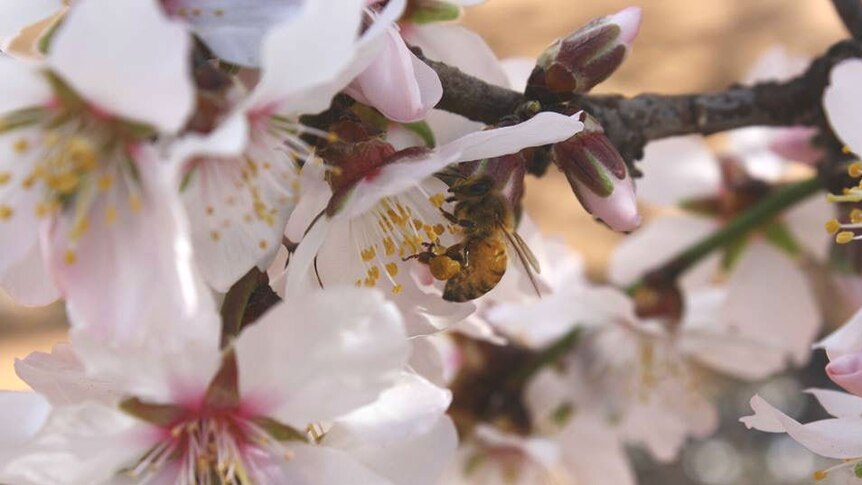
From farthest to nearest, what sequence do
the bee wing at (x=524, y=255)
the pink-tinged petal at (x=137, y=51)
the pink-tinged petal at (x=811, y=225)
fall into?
the pink-tinged petal at (x=811, y=225)
the bee wing at (x=524, y=255)
the pink-tinged petal at (x=137, y=51)

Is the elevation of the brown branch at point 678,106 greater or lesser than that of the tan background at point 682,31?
greater

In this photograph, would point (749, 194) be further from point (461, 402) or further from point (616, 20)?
point (616, 20)

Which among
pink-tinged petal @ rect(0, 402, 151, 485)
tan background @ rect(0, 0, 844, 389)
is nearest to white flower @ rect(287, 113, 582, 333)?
pink-tinged petal @ rect(0, 402, 151, 485)

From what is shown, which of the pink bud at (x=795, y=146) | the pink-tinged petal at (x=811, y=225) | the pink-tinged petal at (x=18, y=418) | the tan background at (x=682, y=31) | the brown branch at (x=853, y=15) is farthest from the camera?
the tan background at (x=682, y=31)

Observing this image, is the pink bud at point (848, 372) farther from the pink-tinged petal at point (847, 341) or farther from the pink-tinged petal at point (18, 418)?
the pink-tinged petal at point (18, 418)

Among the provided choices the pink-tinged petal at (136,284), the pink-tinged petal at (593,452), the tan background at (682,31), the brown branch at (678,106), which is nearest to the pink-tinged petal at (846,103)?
the brown branch at (678,106)

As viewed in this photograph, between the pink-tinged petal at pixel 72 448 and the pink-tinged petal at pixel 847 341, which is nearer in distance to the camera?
the pink-tinged petal at pixel 72 448
